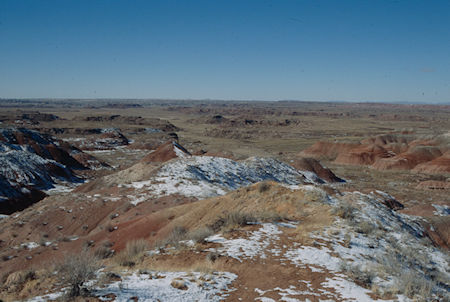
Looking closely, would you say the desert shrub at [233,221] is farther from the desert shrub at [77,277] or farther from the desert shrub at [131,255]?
the desert shrub at [77,277]

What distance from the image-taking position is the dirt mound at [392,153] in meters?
55.4

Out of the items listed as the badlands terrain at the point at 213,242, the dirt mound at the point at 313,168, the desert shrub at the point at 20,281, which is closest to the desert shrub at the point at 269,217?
the badlands terrain at the point at 213,242

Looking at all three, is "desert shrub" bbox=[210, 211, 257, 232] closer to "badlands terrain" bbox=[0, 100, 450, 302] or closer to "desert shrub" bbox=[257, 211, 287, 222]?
"badlands terrain" bbox=[0, 100, 450, 302]

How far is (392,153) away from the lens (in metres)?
65.5

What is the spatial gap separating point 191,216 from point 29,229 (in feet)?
31.1

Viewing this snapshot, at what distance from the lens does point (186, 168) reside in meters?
24.4

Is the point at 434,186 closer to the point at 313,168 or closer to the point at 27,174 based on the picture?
the point at 313,168

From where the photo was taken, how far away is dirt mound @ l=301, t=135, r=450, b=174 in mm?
55438

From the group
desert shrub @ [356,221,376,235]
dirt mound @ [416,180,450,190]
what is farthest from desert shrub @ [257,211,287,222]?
dirt mound @ [416,180,450,190]

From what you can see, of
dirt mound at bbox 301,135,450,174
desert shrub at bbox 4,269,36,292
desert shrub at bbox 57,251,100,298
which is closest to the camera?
desert shrub at bbox 57,251,100,298

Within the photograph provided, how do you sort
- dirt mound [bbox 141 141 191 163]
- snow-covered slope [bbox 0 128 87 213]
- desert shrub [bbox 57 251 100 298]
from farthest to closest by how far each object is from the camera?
dirt mound [bbox 141 141 191 163] < snow-covered slope [bbox 0 128 87 213] < desert shrub [bbox 57 251 100 298]

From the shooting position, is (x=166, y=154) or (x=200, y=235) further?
(x=166, y=154)

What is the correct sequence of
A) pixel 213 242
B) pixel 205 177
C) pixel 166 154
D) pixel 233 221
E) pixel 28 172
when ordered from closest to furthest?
pixel 213 242 → pixel 233 221 → pixel 205 177 → pixel 28 172 → pixel 166 154

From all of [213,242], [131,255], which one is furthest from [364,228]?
[131,255]
